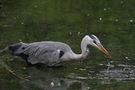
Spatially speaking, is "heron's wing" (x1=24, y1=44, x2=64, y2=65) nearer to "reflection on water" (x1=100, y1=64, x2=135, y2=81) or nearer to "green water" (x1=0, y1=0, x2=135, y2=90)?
"green water" (x1=0, y1=0, x2=135, y2=90)

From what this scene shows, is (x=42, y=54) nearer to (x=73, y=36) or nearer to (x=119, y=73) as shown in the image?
(x=119, y=73)

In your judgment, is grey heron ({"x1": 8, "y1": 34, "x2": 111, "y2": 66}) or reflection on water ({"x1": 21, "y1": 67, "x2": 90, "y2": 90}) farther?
grey heron ({"x1": 8, "y1": 34, "x2": 111, "y2": 66})

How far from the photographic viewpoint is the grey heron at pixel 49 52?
422 inches

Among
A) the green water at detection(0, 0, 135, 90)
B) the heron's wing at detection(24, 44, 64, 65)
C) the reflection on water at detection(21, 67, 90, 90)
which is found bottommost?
the green water at detection(0, 0, 135, 90)

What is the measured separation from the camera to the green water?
9.80 meters

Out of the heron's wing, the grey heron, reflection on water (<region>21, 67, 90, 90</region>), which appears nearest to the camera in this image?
reflection on water (<region>21, 67, 90, 90</region>)

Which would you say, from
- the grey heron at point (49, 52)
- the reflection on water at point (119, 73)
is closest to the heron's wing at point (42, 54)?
the grey heron at point (49, 52)

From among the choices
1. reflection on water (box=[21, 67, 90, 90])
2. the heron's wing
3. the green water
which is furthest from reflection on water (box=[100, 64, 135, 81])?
the heron's wing

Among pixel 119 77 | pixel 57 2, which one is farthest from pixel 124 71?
pixel 57 2

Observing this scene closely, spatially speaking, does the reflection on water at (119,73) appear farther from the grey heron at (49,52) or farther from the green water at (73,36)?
the grey heron at (49,52)

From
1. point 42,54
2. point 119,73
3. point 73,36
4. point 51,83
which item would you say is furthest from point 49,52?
point 73,36

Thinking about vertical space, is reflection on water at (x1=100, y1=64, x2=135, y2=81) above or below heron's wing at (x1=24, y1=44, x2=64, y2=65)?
below

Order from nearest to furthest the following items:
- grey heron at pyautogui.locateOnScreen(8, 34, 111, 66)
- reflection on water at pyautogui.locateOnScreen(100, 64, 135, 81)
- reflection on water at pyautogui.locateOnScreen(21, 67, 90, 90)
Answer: reflection on water at pyautogui.locateOnScreen(21, 67, 90, 90)
reflection on water at pyautogui.locateOnScreen(100, 64, 135, 81)
grey heron at pyautogui.locateOnScreen(8, 34, 111, 66)

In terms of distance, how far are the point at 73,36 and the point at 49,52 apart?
3.14 metres
